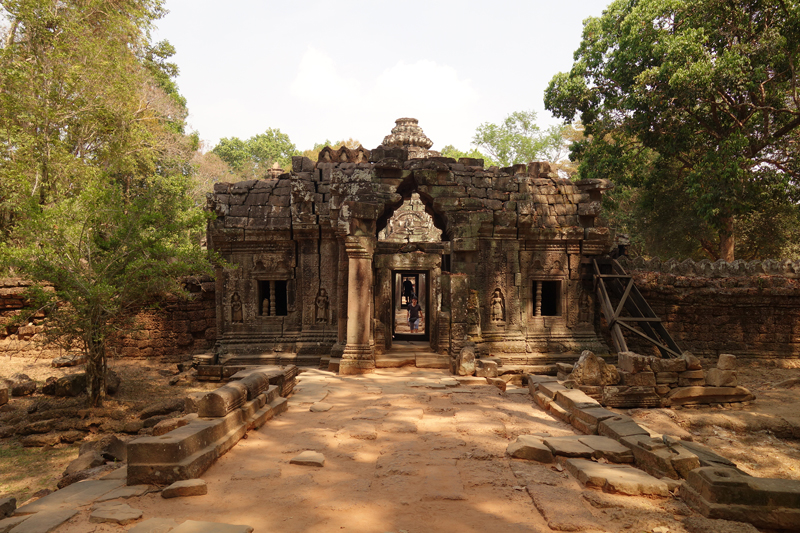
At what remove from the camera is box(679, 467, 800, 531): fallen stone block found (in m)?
3.54

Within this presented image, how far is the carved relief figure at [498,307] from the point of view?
11.4m

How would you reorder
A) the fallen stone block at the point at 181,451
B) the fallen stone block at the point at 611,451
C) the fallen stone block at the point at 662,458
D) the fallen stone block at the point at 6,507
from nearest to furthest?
the fallen stone block at the point at 6,507
the fallen stone block at the point at 181,451
the fallen stone block at the point at 662,458
the fallen stone block at the point at 611,451

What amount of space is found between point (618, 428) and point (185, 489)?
4603 mm

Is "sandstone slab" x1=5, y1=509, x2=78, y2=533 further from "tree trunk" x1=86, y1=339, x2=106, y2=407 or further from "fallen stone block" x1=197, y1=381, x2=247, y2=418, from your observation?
"tree trunk" x1=86, y1=339, x2=106, y2=407

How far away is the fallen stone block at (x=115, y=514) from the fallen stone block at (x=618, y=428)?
4.79 meters

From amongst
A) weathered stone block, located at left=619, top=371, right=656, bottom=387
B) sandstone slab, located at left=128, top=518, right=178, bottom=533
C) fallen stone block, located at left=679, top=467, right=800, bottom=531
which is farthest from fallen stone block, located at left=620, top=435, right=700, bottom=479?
sandstone slab, located at left=128, top=518, right=178, bottom=533

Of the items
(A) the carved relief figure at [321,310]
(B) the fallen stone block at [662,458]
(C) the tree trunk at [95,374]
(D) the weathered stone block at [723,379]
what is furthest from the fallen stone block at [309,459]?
(D) the weathered stone block at [723,379]

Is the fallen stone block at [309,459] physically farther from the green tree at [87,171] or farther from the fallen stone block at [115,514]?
the green tree at [87,171]

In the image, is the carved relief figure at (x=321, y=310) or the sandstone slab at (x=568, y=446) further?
the carved relief figure at (x=321, y=310)

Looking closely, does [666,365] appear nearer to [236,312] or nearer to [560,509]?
[560,509]

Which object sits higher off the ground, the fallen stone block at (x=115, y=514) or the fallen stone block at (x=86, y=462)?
the fallen stone block at (x=115, y=514)

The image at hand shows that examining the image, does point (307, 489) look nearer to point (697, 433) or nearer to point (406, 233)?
point (697, 433)

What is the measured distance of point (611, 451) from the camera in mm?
4863

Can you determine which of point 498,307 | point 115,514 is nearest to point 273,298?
point 498,307
